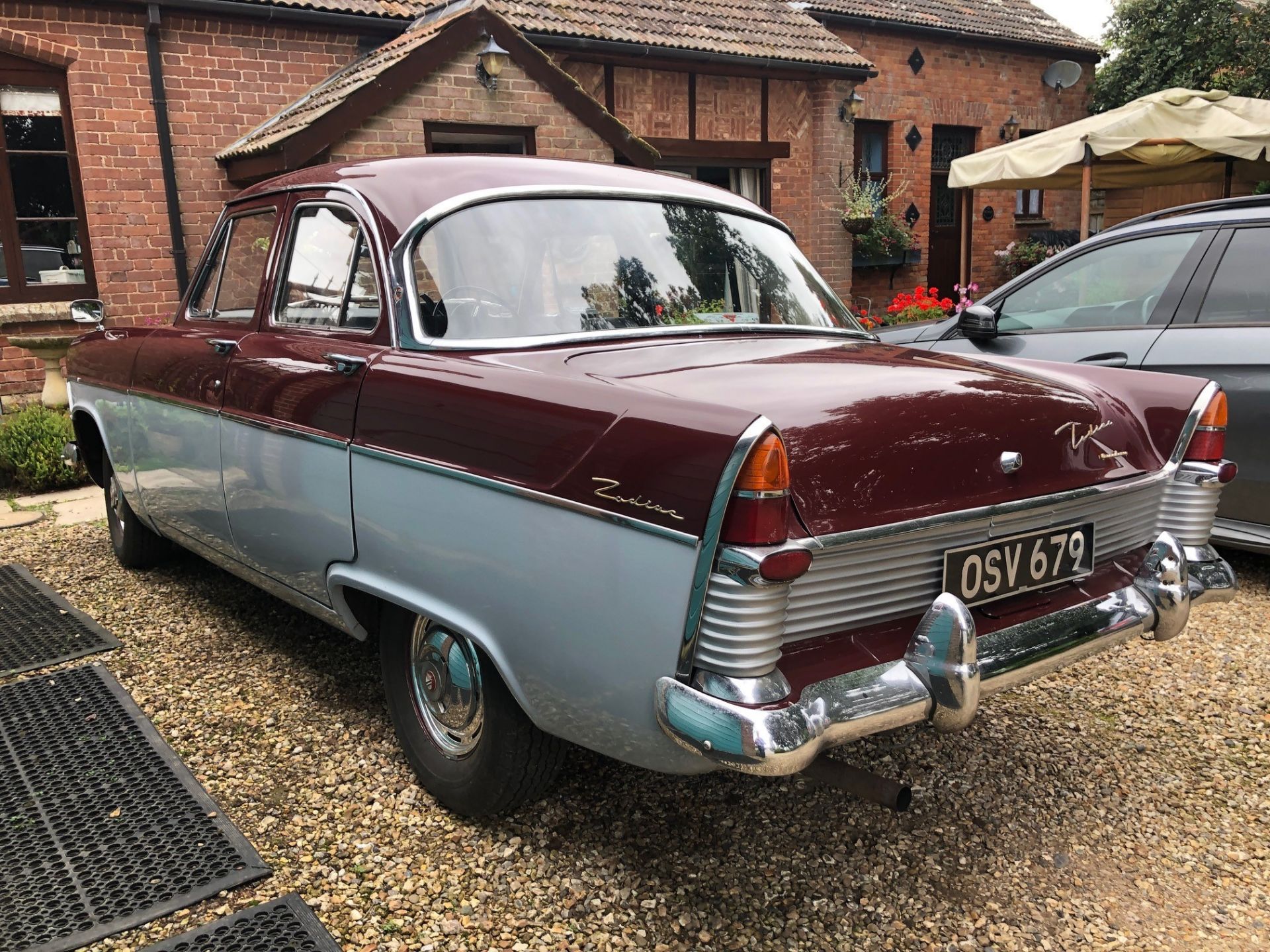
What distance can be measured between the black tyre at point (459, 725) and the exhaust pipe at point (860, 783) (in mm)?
697

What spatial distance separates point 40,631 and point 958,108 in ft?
48.3

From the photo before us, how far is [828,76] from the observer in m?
12.3

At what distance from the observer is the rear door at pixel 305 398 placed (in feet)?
9.27

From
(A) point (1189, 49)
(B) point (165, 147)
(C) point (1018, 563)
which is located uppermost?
(A) point (1189, 49)

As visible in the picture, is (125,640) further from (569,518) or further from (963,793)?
(963,793)

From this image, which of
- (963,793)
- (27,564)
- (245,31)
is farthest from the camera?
(245,31)

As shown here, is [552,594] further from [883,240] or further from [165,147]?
[883,240]

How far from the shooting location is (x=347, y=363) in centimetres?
280

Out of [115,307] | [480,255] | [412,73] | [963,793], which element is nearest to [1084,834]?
[963,793]

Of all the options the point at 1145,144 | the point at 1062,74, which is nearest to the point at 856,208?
the point at 1145,144

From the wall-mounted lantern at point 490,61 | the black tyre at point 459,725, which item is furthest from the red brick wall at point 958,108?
the black tyre at point 459,725

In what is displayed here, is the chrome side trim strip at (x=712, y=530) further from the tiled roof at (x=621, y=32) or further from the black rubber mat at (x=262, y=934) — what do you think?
the tiled roof at (x=621, y=32)

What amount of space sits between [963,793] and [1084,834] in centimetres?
34

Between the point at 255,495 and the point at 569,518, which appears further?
the point at 255,495
